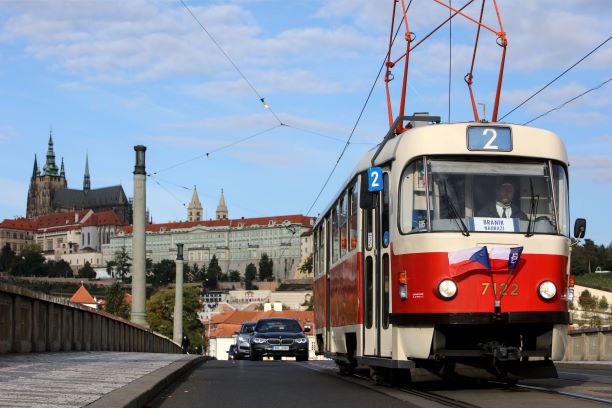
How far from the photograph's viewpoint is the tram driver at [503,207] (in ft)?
39.4

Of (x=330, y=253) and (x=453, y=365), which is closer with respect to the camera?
(x=453, y=365)

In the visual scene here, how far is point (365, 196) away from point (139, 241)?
27322mm

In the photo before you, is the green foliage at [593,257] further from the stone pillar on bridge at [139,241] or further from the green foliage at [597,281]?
the stone pillar on bridge at [139,241]

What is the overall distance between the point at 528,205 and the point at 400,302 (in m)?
1.83

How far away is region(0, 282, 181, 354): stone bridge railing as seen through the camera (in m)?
18.2

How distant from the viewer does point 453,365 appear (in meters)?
12.0

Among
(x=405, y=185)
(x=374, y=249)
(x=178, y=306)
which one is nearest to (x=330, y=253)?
(x=374, y=249)

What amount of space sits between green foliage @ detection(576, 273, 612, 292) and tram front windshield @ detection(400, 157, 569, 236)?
127004mm

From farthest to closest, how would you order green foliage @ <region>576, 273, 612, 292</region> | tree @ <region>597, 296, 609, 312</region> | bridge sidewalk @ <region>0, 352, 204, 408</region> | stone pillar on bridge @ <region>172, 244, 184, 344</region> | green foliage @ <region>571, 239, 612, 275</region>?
1. green foliage @ <region>571, 239, 612, 275</region>
2. green foliage @ <region>576, 273, 612, 292</region>
3. tree @ <region>597, 296, 609, 312</region>
4. stone pillar on bridge @ <region>172, 244, 184, 344</region>
5. bridge sidewalk @ <region>0, 352, 204, 408</region>

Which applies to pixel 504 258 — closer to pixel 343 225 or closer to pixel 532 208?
pixel 532 208

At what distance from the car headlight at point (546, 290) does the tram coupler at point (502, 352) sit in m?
0.68

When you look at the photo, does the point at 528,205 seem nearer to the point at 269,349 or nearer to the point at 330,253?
the point at 330,253

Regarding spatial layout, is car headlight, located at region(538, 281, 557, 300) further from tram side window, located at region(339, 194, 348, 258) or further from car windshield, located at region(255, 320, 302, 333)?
car windshield, located at region(255, 320, 302, 333)

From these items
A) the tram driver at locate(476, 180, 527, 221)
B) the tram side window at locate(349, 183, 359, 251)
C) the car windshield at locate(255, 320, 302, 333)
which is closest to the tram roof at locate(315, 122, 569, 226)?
the tram driver at locate(476, 180, 527, 221)
